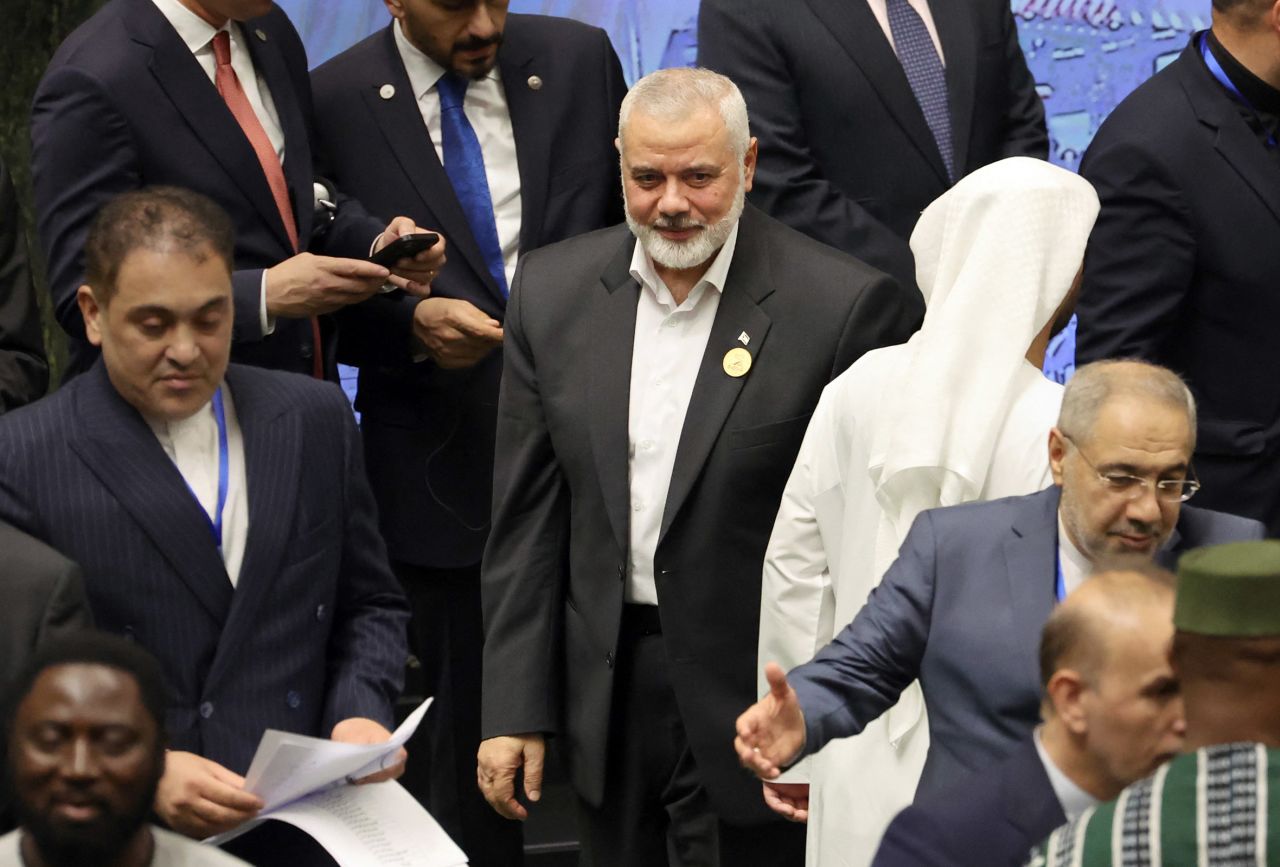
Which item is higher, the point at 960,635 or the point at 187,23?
the point at 187,23

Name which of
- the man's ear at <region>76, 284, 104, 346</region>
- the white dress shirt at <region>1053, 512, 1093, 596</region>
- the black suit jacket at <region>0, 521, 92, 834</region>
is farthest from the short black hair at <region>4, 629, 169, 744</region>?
the white dress shirt at <region>1053, 512, 1093, 596</region>

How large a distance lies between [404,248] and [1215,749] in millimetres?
2589

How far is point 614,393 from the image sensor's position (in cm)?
443

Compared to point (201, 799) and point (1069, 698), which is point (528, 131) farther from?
point (1069, 698)

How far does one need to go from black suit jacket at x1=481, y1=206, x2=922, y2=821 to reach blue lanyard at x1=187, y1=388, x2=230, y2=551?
80 cm

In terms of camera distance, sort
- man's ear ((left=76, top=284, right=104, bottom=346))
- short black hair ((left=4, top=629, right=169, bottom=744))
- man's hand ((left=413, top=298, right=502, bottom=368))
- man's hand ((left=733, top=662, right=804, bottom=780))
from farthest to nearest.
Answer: man's hand ((left=413, top=298, right=502, bottom=368)) < man's ear ((left=76, top=284, right=104, bottom=346)) < man's hand ((left=733, top=662, right=804, bottom=780)) < short black hair ((left=4, top=629, right=169, bottom=744))

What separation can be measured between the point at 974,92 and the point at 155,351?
2.28 meters

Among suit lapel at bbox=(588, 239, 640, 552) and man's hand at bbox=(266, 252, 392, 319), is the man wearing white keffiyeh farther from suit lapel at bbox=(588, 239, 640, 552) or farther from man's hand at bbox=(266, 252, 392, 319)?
man's hand at bbox=(266, 252, 392, 319)

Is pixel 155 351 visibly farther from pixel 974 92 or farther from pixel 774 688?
pixel 974 92

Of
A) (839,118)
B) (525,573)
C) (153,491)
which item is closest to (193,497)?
(153,491)

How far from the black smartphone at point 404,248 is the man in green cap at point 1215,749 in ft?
7.55

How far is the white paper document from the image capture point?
3.49 meters

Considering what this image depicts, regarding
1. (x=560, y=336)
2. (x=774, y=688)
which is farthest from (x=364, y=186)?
(x=774, y=688)

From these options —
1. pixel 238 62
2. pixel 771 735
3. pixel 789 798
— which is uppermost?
pixel 238 62
